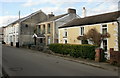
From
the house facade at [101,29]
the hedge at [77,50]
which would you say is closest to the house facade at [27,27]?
the house facade at [101,29]

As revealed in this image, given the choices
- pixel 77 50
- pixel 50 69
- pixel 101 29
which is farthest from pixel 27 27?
pixel 50 69

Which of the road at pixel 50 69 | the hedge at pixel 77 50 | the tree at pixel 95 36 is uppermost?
the tree at pixel 95 36

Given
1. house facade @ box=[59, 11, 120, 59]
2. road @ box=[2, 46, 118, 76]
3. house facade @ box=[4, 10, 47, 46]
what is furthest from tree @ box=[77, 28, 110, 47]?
house facade @ box=[4, 10, 47, 46]

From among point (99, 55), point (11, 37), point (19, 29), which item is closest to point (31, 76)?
point (99, 55)

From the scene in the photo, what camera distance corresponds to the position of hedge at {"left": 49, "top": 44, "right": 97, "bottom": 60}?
18.7 m

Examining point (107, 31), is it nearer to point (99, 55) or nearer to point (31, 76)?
point (99, 55)

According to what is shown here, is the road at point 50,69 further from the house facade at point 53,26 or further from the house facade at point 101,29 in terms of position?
the house facade at point 53,26

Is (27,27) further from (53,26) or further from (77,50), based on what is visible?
(77,50)

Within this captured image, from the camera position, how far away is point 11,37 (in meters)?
58.4

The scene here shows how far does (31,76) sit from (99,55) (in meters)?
9.15

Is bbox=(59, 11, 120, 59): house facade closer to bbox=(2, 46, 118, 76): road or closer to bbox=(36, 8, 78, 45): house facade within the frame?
bbox=(36, 8, 78, 45): house facade

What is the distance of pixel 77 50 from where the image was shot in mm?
21109

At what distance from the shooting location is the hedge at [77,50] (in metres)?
18.7

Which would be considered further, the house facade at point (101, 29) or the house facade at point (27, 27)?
the house facade at point (27, 27)
